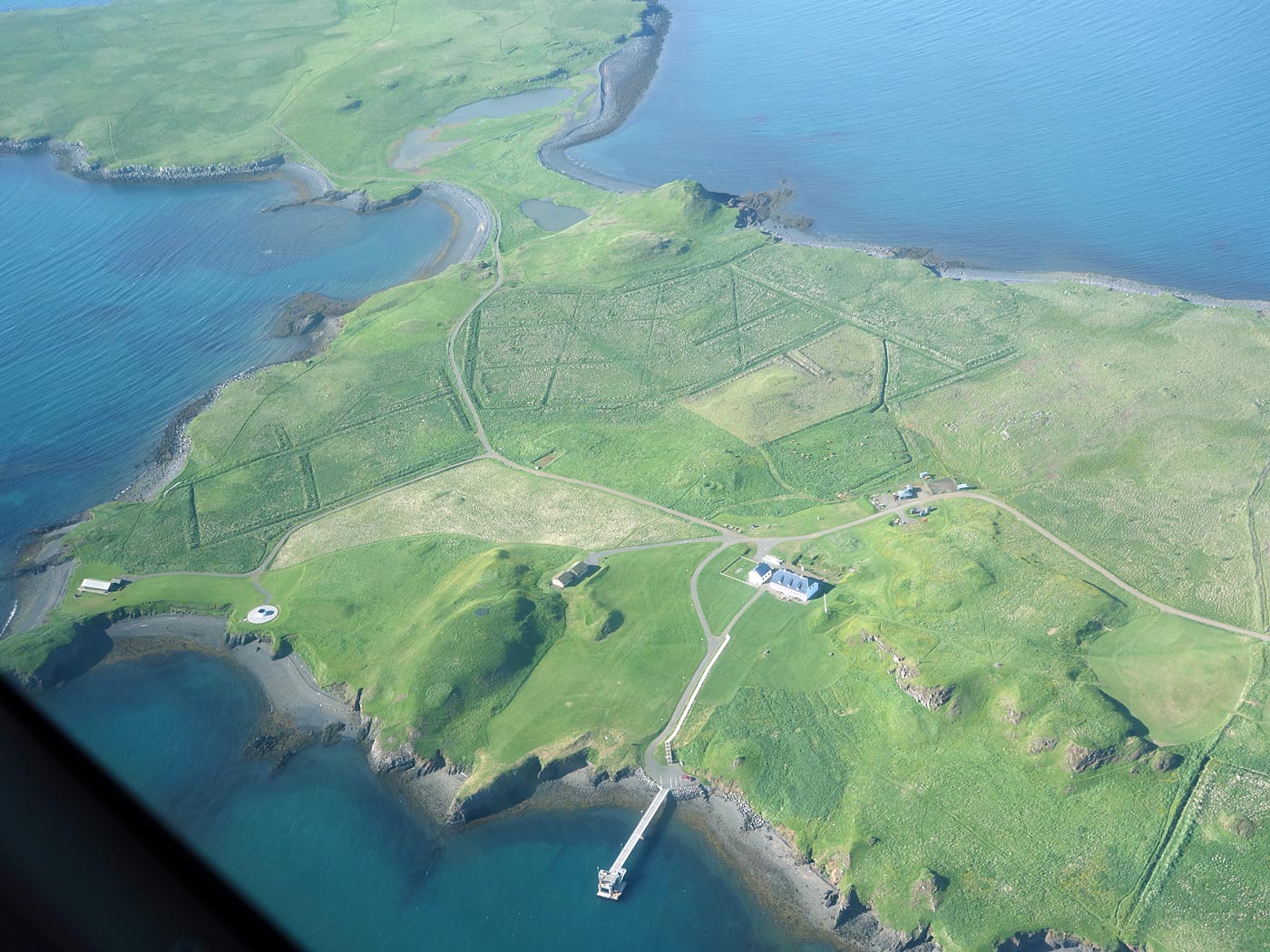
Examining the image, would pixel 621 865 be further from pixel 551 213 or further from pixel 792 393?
pixel 551 213

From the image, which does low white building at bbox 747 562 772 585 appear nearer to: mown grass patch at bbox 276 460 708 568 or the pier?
mown grass patch at bbox 276 460 708 568

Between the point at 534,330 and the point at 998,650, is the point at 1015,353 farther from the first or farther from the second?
the point at 534,330

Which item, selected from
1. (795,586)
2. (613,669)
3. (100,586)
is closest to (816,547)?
(795,586)

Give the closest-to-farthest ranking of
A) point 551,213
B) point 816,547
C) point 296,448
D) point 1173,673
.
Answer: point 1173,673, point 816,547, point 296,448, point 551,213

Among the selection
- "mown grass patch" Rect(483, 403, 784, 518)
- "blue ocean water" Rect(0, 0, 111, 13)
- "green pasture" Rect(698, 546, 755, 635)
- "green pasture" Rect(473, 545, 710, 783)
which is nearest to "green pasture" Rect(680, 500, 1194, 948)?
"green pasture" Rect(698, 546, 755, 635)

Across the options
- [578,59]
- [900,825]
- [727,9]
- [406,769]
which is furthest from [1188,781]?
[727,9]

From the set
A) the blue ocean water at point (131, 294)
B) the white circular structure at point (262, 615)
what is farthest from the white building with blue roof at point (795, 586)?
the blue ocean water at point (131, 294)

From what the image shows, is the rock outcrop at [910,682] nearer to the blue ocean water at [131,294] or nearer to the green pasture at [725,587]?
the green pasture at [725,587]

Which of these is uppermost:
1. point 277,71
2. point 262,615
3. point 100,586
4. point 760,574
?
point 277,71
